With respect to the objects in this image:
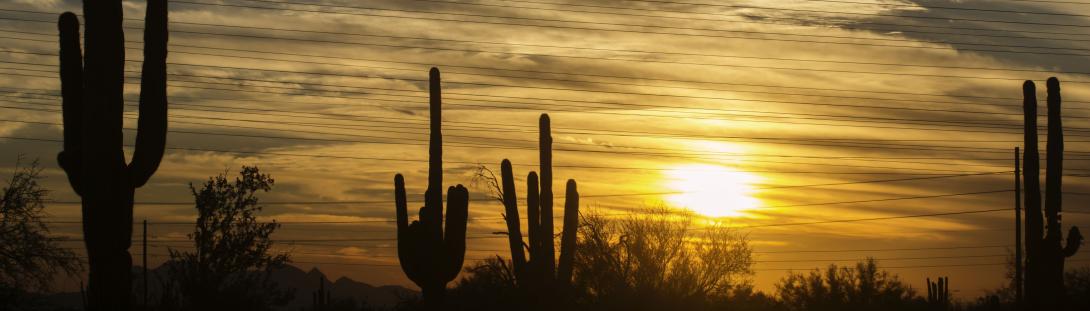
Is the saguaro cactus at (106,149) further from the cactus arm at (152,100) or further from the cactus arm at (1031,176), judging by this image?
the cactus arm at (1031,176)

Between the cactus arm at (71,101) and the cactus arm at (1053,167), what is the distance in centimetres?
2044

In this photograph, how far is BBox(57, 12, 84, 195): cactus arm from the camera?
18.5m

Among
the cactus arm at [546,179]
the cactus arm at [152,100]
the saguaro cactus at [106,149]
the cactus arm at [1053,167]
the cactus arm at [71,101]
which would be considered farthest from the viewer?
the cactus arm at [546,179]

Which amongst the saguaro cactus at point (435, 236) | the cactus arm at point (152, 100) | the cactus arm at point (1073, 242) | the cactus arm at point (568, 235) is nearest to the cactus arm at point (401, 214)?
the saguaro cactus at point (435, 236)

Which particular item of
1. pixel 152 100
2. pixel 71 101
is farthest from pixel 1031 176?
pixel 71 101

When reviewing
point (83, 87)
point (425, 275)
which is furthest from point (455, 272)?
A: point (83, 87)

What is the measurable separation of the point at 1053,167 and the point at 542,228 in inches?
505

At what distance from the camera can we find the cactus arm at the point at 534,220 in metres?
32.9

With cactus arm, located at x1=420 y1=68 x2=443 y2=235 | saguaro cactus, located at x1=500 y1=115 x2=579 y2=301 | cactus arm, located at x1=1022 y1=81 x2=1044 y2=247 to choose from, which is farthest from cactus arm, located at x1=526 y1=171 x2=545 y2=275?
cactus arm, located at x1=1022 y1=81 x2=1044 y2=247

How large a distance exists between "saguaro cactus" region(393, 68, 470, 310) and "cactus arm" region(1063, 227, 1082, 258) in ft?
46.1

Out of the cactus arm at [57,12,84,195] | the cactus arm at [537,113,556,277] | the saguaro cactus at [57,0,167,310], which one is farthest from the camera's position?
the cactus arm at [537,113,556,277]

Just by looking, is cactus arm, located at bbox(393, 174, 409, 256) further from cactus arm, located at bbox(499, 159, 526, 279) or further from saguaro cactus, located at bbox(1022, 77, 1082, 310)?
saguaro cactus, located at bbox(1022, 77, 1082, 310)

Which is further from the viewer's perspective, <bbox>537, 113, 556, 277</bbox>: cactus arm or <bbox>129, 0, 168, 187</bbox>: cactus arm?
<bbox>537, 113, 556, 277</bbox>: cactus arm

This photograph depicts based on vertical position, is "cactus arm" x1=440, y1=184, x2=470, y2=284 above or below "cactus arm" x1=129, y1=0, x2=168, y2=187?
below
